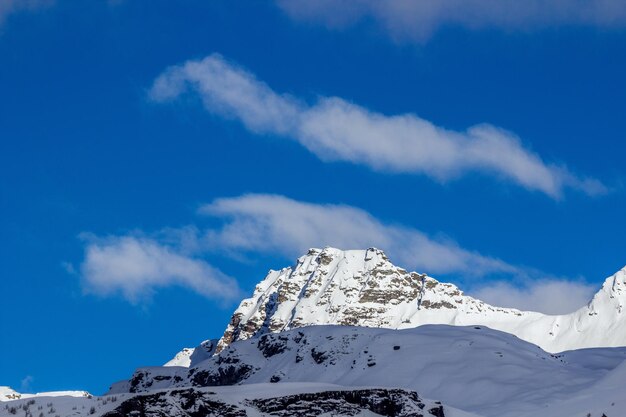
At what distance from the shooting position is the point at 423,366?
295 feet

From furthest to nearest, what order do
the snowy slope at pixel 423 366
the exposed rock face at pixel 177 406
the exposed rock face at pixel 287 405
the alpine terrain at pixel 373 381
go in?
the snowy slope at pixel 423 366, the alpine terrain at pixel 373 381, the exposed rock face at pixel 287 405, the exposed rock face at pixel 177 406

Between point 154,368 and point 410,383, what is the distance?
62.7 meters

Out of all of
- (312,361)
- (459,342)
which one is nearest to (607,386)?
(459,342)

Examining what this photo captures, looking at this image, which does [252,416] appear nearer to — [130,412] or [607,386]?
[130,412]

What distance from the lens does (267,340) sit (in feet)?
405

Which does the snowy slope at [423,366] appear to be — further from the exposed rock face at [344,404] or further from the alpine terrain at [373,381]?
the exposed rock face at [344,404]

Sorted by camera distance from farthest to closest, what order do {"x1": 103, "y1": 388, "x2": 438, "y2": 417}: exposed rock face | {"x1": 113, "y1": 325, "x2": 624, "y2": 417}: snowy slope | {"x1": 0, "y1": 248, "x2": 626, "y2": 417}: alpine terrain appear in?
1. {"x1": 113, "y1": 325, "x2": 624, "y2": 417}: snowy slope
2. {"x1": 0, "y1": 248, "x2": 626, "y2": 417}: alpine terrain
3. {"x1": 103, "y1": 388, "x2": 438, "y2": 417}: exposed rock face

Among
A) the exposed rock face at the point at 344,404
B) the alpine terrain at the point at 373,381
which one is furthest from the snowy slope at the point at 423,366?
the exposed rock face at the point at 344,404

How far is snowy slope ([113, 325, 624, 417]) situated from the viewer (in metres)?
74.7

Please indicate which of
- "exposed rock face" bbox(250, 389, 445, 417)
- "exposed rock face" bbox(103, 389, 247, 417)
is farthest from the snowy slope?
"exposed rock face" bbox(103, 389, 247, 417)

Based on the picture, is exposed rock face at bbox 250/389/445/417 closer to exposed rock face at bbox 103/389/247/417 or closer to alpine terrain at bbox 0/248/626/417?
alpine terrain at bbox 0/248/626/417

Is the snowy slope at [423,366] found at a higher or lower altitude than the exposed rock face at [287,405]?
higher

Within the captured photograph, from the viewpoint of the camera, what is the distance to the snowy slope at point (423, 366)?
74688 mm

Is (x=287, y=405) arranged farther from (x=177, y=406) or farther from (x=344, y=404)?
(x=177, y=406)
